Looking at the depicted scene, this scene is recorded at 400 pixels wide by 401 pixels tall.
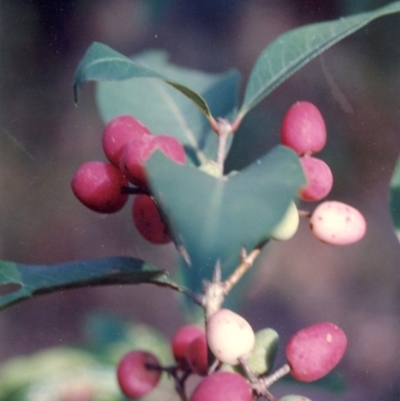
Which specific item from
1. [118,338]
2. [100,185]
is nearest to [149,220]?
[100,185]

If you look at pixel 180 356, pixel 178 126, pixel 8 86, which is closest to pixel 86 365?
pixel 180 356

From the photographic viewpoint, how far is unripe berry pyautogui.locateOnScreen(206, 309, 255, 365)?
16.9 inches

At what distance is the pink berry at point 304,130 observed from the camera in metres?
0.50

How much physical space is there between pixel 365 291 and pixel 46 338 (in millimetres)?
529

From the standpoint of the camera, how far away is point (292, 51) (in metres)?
0.49

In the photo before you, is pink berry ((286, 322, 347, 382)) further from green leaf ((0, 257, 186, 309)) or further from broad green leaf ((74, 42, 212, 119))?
broad green leaf ((74, 42, 212, 119))

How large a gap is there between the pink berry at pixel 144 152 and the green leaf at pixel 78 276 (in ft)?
0.35

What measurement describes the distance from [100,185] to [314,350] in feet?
0.74

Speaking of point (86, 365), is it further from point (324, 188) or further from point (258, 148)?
point (324, 188)

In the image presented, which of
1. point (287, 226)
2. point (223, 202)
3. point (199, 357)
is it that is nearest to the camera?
point (223, 202)

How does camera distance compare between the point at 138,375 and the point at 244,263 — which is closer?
the point at 244,263

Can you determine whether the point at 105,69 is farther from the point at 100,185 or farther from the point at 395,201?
the point at 395,201

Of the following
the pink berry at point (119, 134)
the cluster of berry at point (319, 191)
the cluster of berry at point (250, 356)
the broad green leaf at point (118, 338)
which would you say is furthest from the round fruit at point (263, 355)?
the broad green leaf at point (118, 338)

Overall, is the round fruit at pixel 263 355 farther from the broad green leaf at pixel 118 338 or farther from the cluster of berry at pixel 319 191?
the broad green leaf at pixel 118 338
